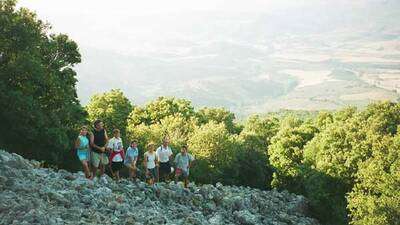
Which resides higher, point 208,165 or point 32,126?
point 32,126

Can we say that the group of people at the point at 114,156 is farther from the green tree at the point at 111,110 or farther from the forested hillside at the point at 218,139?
the green tree at the point at 111,110

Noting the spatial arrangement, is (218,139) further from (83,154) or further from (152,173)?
(83,154)

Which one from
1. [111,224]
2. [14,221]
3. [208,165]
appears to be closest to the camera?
[14,221]

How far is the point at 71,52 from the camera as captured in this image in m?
43.5

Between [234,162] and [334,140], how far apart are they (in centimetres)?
1790

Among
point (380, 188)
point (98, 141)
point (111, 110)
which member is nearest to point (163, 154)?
point (98, 141)

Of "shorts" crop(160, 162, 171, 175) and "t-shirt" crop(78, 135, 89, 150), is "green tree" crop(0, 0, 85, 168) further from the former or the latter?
"t-shirt" crop(78, 135, 89, 150)

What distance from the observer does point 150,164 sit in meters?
24.1

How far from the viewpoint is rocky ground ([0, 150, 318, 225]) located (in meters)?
17.0

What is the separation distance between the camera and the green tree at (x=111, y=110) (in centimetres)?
6469

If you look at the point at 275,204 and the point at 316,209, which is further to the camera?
the point at 316,209

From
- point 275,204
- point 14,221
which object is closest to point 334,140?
point 275,204

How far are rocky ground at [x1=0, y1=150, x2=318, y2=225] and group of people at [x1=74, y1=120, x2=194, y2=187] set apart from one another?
2.26 feet

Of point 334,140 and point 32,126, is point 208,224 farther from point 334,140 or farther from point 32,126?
point 334,140
